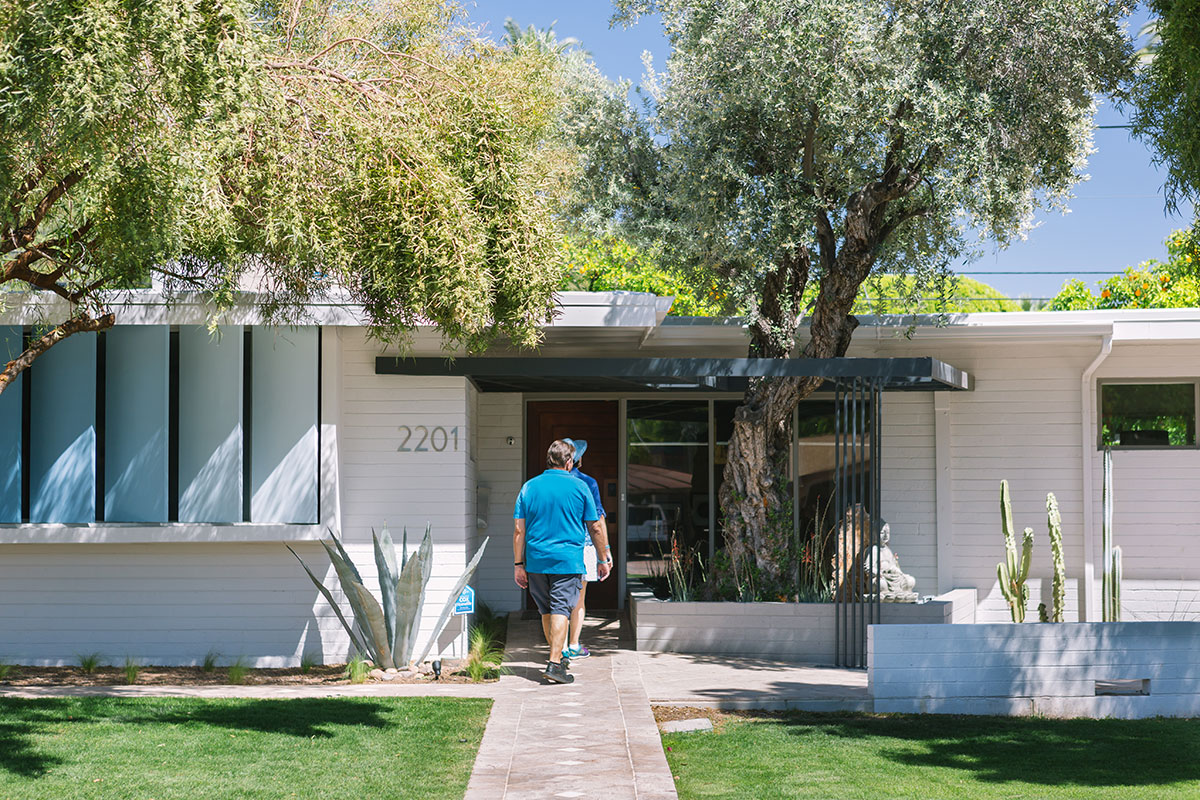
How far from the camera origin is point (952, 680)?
7.36 meters

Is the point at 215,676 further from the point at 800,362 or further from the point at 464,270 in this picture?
the point at 800,362

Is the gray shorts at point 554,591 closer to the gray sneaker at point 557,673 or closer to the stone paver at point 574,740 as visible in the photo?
the gray sneaker at point 557,673

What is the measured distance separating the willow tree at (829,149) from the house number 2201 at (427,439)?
2529 mm

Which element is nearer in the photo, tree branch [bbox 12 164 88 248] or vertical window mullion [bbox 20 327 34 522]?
tree branch [bbox 12 164 88 248]

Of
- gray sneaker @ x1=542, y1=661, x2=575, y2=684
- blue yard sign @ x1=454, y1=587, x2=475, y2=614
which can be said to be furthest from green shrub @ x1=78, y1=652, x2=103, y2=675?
gray sneaker @ x1=542, y1=661, x2=575, y2=684

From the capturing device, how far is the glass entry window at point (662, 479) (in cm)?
1306

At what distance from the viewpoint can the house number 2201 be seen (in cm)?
991

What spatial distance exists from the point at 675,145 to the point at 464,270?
14.3 ft

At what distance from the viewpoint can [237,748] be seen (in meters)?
6.21

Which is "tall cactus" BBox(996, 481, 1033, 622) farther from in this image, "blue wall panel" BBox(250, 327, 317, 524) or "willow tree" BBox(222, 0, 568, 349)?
"blue wall panel" BBox(250, 327, 317, 524)

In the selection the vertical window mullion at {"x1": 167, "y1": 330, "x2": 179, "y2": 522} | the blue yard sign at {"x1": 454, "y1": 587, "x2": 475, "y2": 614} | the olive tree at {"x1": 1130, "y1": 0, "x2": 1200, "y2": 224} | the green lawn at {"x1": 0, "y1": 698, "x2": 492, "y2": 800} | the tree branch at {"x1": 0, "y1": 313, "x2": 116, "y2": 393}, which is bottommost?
the green lawn at {"x1": 0, "y1": 698, "x2": 492, "y2": 800}

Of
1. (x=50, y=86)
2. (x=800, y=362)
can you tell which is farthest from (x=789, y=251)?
(x=50, y=86)

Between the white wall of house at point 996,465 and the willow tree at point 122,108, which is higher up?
the willow tree at point 122,108

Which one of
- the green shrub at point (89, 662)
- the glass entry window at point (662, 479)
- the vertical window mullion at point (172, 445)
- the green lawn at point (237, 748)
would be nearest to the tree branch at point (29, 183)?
the green lawn at point (237, 748)
